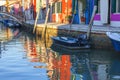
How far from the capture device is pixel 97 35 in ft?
70.0

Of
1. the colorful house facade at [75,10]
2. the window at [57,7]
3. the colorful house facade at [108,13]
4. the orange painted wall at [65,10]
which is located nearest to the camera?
the colorful house facade at [108,13]

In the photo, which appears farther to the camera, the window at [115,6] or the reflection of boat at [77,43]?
the window at [115,6]

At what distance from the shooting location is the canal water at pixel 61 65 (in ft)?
46.4

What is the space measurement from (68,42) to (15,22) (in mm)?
34830

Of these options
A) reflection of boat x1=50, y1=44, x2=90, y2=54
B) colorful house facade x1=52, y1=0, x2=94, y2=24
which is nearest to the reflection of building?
reflection of boat x1=50, y1=44, x2=90, y2=54

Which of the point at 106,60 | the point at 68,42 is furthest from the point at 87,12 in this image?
the point at 106,60

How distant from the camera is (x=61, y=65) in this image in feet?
55.5

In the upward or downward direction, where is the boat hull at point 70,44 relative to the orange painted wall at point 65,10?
downward

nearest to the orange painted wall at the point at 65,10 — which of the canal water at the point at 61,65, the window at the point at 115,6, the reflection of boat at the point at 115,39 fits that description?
the window at the point at 115,6

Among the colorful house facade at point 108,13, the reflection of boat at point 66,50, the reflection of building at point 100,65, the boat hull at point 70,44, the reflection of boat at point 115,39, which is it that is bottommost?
the reflection of building at point 100,65

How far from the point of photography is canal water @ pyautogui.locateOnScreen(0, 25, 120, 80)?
14156 millimetres

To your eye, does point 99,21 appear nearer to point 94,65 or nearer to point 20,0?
point 94,65

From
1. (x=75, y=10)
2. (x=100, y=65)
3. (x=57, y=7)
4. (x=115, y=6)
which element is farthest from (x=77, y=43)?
(x=57, y=7)

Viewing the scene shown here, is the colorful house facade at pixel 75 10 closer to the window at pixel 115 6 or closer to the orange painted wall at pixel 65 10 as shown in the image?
the orange painted wall at pixel 65 10
